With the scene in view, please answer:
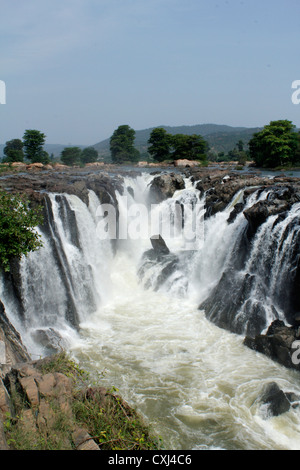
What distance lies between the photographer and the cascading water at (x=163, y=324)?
816cm

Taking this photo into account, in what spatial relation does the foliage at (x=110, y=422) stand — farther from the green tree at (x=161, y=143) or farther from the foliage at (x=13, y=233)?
the green tree at (x=161, y=143)

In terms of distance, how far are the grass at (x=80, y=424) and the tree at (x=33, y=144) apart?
163ft

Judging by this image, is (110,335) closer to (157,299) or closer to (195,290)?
(157,299)

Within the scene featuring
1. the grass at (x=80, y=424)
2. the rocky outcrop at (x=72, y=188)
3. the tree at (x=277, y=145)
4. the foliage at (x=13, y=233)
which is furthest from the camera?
the tree at (x=277, y=145)

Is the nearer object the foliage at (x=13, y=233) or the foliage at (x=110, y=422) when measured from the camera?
the foliage at (x=110, y=422)

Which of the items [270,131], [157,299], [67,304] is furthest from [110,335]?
[270,131]

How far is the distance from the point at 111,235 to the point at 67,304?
6250 mm

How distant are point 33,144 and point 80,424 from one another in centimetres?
5261

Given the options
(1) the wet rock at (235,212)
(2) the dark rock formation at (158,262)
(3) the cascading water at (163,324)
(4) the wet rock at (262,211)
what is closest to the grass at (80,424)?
(3) the cascading water at (163,324)

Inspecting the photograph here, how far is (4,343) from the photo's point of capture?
28.7ft

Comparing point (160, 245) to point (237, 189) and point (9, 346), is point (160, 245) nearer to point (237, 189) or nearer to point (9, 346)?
point (237, 189)

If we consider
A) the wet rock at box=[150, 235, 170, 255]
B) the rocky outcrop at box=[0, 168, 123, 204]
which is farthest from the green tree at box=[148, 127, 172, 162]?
the wet rock at box=[150, 235, 170, 255]

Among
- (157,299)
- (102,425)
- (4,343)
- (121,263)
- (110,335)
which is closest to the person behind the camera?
(102,425)

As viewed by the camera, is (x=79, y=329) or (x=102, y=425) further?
(x=79, y=329)
